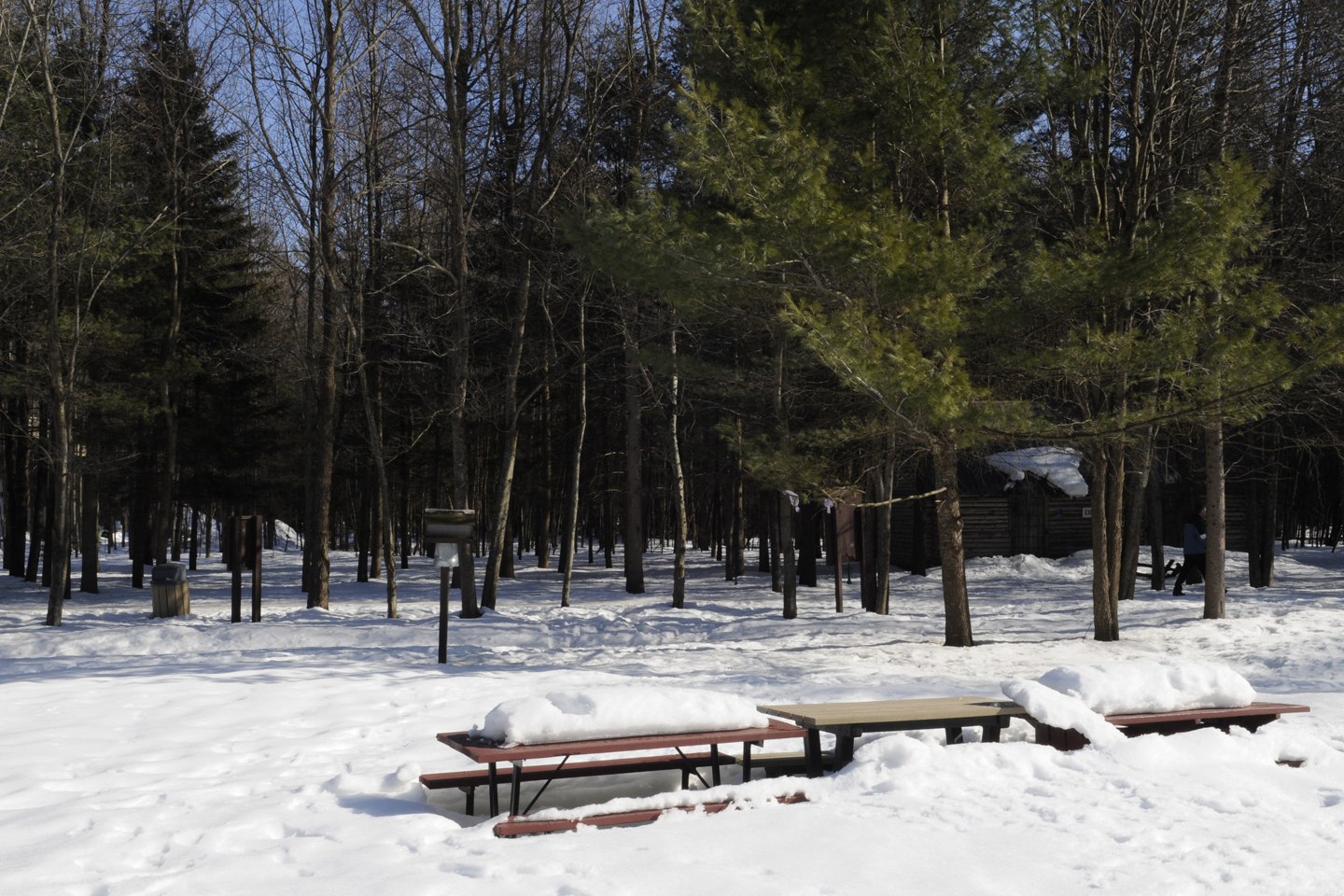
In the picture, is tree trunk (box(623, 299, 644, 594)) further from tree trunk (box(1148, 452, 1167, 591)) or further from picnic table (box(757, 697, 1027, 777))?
picnic table (box(757, 697, 1027, 777))

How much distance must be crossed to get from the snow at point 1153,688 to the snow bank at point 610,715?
2.31m

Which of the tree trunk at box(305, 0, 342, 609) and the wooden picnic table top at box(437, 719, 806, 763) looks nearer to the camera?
the wooden picnic table top at box(437, 719, 806, 763)

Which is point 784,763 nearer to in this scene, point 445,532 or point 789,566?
point 445,532

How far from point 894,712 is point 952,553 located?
707 cm

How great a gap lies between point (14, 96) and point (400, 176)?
22.1 feet

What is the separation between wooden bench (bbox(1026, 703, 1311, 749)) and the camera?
6.54m

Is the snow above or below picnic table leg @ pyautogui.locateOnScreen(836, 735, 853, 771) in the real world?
above

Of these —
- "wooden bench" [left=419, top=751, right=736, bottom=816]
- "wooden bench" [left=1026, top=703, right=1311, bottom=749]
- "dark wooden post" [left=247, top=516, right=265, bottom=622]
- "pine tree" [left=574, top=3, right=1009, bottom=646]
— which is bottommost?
"wooden bench" [left=419, top=751, right=736, bottom=816]

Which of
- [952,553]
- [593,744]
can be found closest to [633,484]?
[952,553]

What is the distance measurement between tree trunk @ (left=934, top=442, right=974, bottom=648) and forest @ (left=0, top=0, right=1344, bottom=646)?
5cm

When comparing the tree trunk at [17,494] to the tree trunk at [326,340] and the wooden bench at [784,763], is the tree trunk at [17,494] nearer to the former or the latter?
the tree trunk at [326,340]

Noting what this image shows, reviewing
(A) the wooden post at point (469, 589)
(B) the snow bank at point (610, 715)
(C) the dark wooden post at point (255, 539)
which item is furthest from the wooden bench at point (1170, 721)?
(C) the dark wooden post at point (255, 539)

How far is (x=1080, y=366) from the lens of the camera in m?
11.5

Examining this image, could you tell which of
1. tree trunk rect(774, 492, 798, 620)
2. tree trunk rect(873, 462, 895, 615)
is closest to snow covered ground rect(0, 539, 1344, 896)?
tree trunk rect(774, 492, 798, 620)
